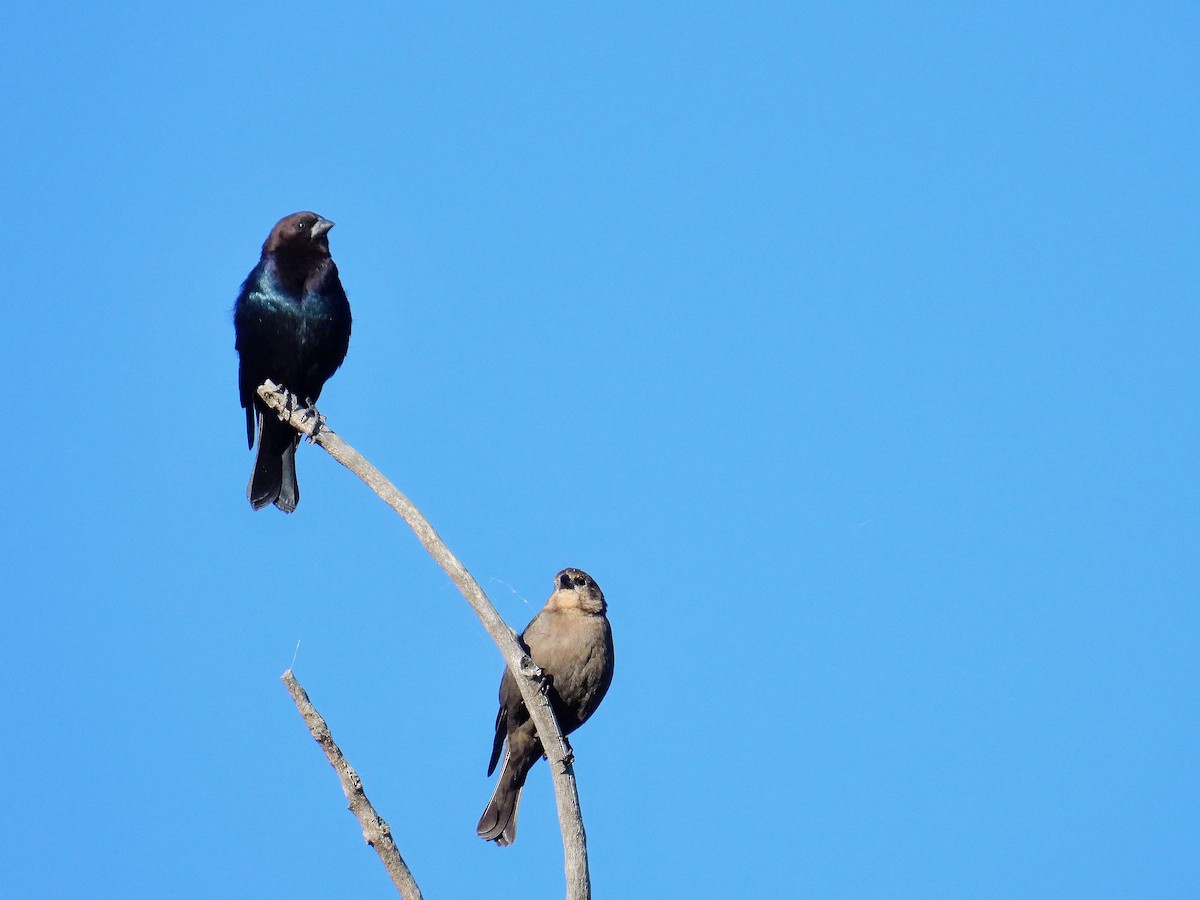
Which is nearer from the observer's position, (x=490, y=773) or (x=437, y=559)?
(x=437, y=559)

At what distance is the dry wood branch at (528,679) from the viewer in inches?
198

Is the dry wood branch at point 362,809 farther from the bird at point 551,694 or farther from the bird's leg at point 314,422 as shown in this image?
the bird at point 551,694

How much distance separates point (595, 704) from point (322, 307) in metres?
2.95

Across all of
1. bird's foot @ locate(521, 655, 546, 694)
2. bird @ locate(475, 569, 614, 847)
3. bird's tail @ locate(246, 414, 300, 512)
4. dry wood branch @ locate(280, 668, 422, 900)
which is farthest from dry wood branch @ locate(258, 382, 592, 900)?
bird's tail @ locate(246, 414, 300, 512)

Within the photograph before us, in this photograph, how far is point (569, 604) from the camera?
6.70 m

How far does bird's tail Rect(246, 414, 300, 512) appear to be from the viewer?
310 inches

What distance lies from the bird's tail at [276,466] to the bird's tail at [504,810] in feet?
7.31

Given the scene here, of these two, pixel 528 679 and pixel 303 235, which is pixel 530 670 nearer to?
pixel 528 679

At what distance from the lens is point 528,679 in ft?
17.3

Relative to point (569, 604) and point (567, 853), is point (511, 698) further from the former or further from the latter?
point (567, 853)

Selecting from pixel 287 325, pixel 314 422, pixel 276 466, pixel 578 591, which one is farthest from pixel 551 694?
pixel 287 325

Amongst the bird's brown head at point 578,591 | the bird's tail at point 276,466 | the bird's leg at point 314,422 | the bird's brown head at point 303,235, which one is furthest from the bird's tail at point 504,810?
the bird's brown head at point 303,235

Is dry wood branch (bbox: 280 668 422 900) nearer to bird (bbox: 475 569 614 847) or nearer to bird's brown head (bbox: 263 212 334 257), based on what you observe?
bird (bbox: 475 569 614 847)

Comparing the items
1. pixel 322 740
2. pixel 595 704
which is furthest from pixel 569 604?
pixel 322 740
